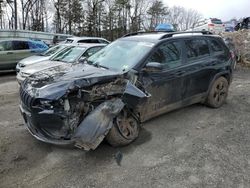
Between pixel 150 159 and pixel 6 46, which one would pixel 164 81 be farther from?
pixel 6 46

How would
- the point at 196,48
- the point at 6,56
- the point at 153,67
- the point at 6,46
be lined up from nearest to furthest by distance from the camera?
the point at 153,67 → the point at 196,48 → the point at 6,56 → the point at 6,46

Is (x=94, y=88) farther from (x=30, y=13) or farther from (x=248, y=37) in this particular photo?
(x=30, y=13)

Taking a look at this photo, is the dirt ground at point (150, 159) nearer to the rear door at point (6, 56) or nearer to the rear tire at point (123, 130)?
the rear tire at point (123, 130)

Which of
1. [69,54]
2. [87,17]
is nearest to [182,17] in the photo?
[87,17]

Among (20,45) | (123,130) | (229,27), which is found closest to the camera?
(123,130)

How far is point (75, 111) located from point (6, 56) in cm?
994

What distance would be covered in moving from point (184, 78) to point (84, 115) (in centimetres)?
226

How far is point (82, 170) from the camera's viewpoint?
3867mm

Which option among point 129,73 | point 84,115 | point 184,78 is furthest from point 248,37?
point 84,115

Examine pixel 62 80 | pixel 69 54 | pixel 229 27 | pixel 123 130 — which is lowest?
pixel 123 130

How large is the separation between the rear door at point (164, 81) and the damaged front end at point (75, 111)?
697 millimetres

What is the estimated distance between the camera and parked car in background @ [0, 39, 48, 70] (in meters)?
12.7

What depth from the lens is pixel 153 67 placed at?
185 inches

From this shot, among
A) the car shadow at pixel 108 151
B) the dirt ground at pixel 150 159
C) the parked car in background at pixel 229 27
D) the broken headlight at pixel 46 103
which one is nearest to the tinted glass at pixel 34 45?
the dirt ground at pixel 150 159
